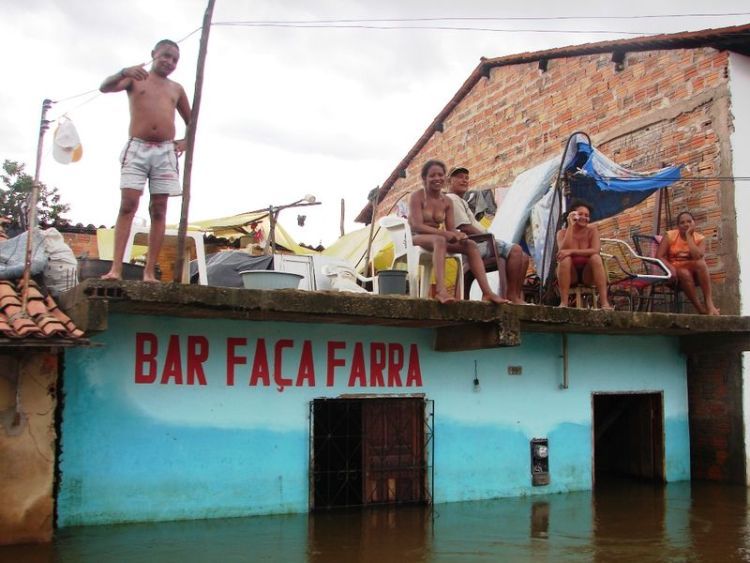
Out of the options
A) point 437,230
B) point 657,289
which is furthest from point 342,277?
point 657,289

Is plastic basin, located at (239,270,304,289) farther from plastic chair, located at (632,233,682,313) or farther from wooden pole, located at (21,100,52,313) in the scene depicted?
plastic chair, located at (632,233,682,313)

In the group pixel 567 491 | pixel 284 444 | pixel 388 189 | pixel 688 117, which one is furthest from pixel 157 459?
pixel 388 189

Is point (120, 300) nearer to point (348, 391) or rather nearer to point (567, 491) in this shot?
point (348, 391)

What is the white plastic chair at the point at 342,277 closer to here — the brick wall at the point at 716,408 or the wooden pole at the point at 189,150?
the wooden pole at the point at 189,150

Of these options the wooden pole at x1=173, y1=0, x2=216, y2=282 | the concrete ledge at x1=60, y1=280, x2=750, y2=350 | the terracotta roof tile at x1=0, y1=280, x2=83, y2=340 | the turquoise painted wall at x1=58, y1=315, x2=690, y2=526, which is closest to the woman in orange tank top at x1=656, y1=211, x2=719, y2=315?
the concrete ledge at x1=60, y1=280, x2=750, y2=350

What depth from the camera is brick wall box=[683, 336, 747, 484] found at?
10445 mm

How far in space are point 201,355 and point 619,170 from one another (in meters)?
6.26

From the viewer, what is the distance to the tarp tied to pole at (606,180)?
34.4ft

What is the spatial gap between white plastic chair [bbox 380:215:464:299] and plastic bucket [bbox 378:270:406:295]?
0.98 ft

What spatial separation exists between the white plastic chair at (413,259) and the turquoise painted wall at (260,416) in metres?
0.61

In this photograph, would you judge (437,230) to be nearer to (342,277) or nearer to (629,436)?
(342,277)

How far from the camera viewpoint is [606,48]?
12.4 meters

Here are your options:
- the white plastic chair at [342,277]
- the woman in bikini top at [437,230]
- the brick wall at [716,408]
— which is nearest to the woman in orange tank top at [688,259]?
the brick wall at [716,408]

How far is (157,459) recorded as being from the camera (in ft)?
24.7
